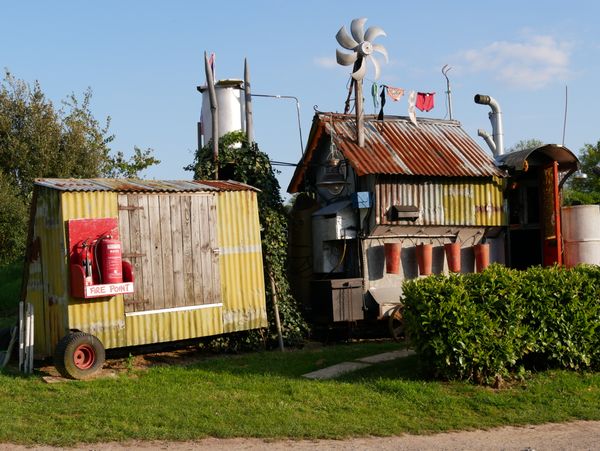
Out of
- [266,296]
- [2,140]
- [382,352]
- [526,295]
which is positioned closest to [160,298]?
[266,296]

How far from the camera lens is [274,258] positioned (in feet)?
50.2

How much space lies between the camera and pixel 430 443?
28.8ft

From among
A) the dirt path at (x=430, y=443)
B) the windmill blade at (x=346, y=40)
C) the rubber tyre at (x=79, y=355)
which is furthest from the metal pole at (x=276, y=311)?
the dirt path at (x=430, y=443)

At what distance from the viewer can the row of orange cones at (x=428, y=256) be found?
1616 centimetres

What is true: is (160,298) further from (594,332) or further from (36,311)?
(594,332)

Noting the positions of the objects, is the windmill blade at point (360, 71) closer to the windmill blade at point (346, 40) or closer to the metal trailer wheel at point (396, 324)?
the windmill blade at point (346, 40)

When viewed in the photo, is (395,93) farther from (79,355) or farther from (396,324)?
(79,355)

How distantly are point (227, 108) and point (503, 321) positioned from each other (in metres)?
8.01

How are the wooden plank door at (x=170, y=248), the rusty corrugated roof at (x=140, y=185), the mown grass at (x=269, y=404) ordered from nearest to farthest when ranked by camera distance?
the mown grass at (x=269, y=404)
the rusty corrugated roof at (x=140, y=185)
the wooden plank door at (x=170, y=248)

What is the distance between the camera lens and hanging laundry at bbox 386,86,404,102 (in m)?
18.0

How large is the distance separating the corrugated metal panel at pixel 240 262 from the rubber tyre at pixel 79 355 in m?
2.69

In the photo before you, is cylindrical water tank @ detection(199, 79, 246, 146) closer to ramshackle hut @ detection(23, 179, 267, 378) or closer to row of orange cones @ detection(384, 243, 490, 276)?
ramshackle hut @ detection(23, 179, 267, 378)

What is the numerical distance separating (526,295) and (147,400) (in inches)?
227

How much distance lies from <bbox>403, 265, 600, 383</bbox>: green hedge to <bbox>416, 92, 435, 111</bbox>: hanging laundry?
23.9 ft
